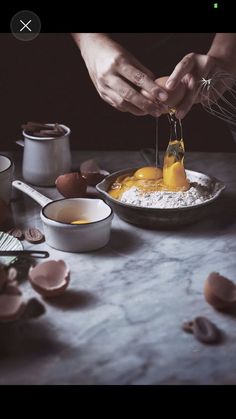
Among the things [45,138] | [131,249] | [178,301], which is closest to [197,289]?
[178,301]

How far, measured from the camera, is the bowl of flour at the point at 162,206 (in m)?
1.02

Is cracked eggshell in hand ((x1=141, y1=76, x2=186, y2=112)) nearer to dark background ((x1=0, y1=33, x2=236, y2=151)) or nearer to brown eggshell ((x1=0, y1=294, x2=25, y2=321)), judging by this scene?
dark background ((x1=0, y1=33, x2=236, y2=151))

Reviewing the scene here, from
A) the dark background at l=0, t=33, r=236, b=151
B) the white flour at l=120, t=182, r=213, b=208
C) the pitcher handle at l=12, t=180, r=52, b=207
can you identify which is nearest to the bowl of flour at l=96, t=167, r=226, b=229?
the white flour at l=120, t=182, r=213, b=208

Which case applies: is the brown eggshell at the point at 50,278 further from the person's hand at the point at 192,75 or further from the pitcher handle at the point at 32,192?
the person's hand at the point at 192,75

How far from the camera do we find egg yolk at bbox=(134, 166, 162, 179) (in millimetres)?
1147

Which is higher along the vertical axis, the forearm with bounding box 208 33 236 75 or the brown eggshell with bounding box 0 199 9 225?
the forearm with bounding box 208 33 236 75

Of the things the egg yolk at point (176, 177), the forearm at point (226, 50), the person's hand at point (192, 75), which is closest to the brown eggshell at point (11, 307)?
the egg yolk at point (176, 177)

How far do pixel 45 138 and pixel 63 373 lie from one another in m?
0.59

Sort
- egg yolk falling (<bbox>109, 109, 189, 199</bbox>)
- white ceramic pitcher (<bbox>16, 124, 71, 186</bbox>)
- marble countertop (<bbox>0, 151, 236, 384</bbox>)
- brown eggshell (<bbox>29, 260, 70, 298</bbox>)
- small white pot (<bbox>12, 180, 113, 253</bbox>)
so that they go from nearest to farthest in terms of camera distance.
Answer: marble countertop (<bbox>0, 151, 236, 384</bbox>) < brown eggshell (<bbox>29, 260, 70, 298</bbox>) < small white pot (<bbox>12, 180, 113, 253</bbox>) < egg yolk falling (<bbox>109, 109, 189, 199</bbox>) < white ceramic pitcher (<bbox>16, 124, 71, 186</bbox>)

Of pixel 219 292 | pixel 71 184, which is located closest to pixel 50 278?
pixel 219 292

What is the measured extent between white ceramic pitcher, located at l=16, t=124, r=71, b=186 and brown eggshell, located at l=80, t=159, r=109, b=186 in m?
0.04

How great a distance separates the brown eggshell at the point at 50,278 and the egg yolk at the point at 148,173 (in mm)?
344

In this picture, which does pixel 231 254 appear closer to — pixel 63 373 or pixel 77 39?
pixel 63 373

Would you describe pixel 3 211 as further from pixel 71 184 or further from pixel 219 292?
pixel 219 292
